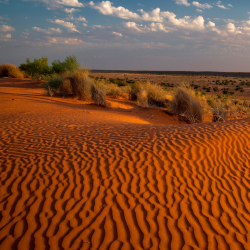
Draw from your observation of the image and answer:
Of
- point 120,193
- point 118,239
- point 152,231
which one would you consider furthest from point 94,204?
point 152,231

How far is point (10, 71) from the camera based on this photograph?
36.3 m

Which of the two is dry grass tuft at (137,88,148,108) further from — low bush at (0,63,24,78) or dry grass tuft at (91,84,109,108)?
low bush at (0,63,24,78)

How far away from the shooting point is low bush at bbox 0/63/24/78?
36.3 m

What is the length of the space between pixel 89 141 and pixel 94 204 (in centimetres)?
279

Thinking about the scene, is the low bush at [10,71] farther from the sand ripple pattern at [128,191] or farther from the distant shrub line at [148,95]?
the sand ripple pattern at [128,191]

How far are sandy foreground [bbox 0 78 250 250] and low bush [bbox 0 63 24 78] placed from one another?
35277 millimetres

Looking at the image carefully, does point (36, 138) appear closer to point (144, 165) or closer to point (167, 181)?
point (144, 165)

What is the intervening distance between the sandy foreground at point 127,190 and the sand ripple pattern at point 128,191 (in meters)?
0.01


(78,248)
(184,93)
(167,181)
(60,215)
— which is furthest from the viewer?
(184,93)

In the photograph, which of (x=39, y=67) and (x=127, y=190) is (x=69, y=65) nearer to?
(x=39, y=67)

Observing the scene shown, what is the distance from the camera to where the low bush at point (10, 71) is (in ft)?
119

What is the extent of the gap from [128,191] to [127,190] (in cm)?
3

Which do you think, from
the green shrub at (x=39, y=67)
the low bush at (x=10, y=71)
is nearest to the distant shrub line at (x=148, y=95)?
the green shrub at (x=39, y=67)

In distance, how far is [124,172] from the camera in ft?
13.8
